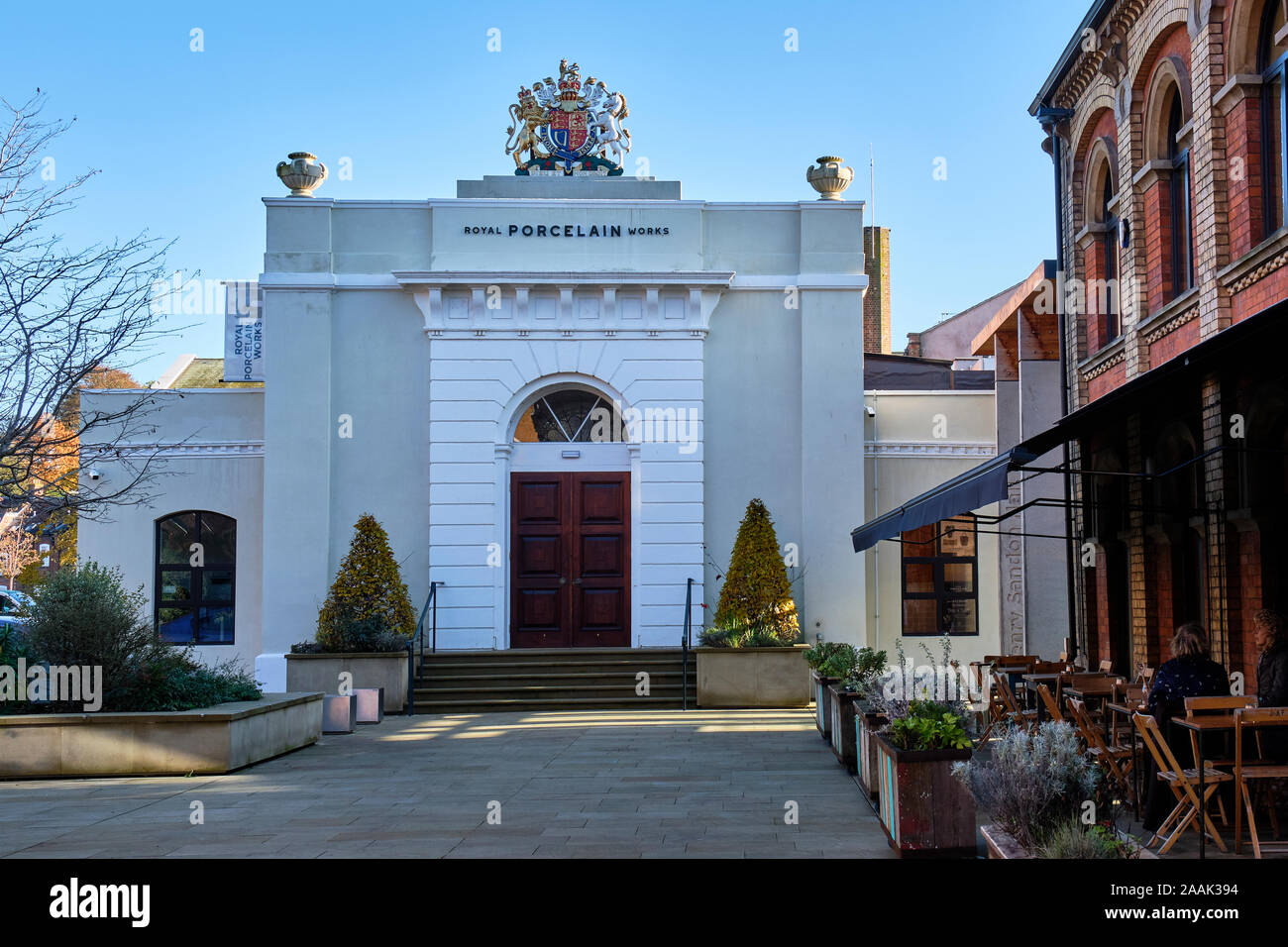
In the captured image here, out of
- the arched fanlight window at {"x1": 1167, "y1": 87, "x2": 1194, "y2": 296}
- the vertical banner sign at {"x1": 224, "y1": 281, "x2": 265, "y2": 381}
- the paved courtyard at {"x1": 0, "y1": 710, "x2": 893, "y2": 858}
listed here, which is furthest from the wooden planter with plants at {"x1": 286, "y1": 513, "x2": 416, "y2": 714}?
the arched fanlight window at {"x1": 1167, "y1": 87, "x2": 1194, "y2": 296}

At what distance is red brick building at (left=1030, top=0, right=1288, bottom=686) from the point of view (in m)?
11.3

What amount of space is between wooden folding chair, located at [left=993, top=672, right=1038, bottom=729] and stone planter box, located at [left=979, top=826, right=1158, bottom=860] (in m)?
4.58

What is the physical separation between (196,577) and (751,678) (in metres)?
9.53

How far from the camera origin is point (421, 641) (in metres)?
20.0

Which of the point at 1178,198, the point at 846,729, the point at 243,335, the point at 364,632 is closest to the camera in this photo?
the point at 846,729

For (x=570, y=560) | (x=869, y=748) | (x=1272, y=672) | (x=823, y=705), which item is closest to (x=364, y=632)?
(x=570, y=560)

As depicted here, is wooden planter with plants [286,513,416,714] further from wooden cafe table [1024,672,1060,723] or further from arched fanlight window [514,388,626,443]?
wooden cafe table [1024,672,1060,723]

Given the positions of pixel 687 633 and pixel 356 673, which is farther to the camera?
pixel 687 633

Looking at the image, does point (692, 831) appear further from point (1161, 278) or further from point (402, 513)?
point (402, 513)

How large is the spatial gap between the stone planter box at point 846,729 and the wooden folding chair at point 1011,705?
1465 mm

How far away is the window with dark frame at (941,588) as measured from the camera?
21750 mm

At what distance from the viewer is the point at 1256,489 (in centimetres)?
1145

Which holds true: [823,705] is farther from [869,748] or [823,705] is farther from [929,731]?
[929,731]
